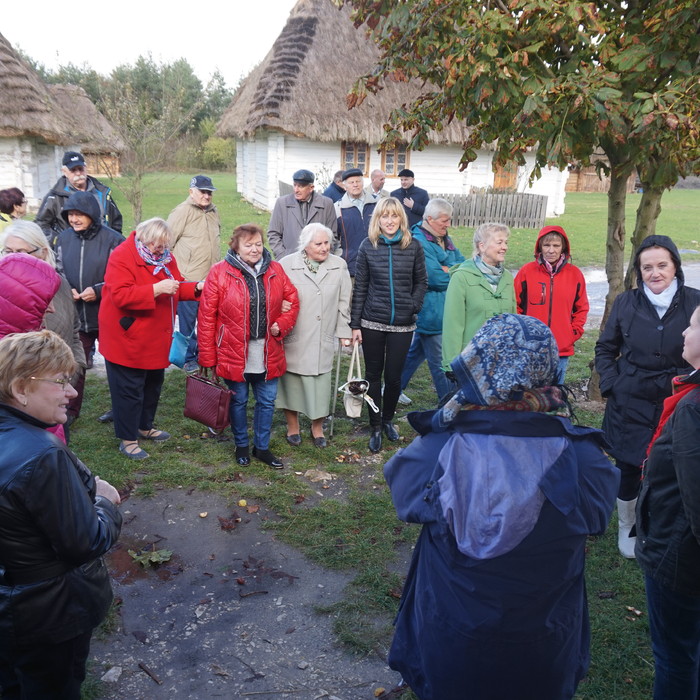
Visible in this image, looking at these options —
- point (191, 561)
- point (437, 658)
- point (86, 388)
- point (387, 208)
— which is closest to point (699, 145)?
point (387, 208)

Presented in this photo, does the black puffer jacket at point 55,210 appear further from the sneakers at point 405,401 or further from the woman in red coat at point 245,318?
the sneakers at point 405,401

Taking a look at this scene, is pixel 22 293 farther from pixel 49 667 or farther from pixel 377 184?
pixel 377 184

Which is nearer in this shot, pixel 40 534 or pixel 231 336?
pixel 40 534

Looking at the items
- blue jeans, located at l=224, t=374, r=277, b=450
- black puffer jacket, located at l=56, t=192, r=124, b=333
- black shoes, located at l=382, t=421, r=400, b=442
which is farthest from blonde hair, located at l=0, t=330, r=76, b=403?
black shoes, located at l=382, t=421, r=400, b=442

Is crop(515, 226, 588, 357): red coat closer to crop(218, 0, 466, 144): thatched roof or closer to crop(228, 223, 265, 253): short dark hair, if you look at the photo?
crop(228, 223, 265, 253): short dark hair

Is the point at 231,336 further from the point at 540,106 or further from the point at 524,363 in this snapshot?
the point at 524,363

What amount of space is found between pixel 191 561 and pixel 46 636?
Answer: 204 cm

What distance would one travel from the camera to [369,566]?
4203 millimetres

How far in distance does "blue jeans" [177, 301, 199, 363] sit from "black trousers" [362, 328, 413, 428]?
2530 millimetres

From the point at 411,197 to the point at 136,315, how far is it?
517cm

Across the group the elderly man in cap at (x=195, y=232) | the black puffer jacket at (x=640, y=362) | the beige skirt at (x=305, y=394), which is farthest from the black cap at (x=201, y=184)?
the black puffer jacket at (x=640, y=362)

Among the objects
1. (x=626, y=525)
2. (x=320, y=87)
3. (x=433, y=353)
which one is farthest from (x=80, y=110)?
(x=626, y=525)

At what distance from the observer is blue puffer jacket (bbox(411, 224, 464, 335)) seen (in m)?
6.11

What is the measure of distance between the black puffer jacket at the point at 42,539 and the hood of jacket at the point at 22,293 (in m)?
1.43
